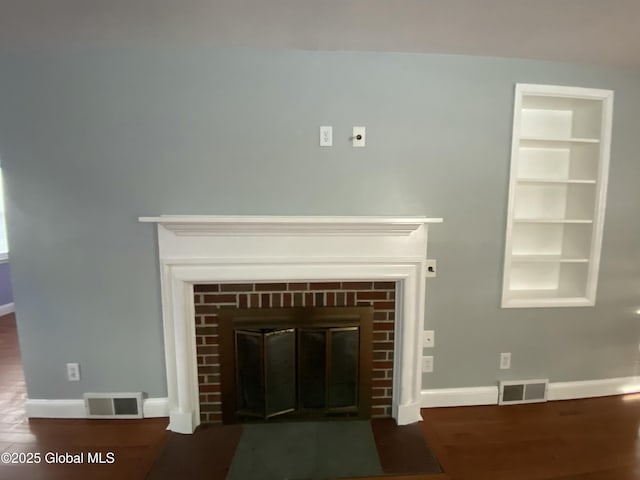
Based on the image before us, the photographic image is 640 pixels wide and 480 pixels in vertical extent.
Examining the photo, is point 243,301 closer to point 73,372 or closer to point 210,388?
point 210,388

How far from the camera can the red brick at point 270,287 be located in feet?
5.98

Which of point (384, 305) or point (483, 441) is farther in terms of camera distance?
point (384, 305)

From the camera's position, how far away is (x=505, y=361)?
6.68 ft

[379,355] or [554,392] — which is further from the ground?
[379,355]

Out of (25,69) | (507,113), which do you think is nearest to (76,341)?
(25,69)

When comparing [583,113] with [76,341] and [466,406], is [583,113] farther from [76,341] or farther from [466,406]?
[76,341]

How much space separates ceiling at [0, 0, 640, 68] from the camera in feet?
4.34

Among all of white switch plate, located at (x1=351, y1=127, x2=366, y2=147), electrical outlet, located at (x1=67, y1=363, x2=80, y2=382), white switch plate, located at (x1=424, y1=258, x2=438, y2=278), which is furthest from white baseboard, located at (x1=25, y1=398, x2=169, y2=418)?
white switch plate, located at (x1=351, y1=127, x2=366, y2=147)

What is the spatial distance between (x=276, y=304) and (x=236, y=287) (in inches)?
10.4

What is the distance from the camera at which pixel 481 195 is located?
1889mm

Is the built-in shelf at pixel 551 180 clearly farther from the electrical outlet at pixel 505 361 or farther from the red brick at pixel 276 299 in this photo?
the red brick at pixel 276 299

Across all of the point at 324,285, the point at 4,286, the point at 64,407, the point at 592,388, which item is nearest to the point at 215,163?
the point at 324,285

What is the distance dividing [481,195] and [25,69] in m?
2.76

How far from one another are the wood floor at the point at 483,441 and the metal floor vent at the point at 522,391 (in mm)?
50
